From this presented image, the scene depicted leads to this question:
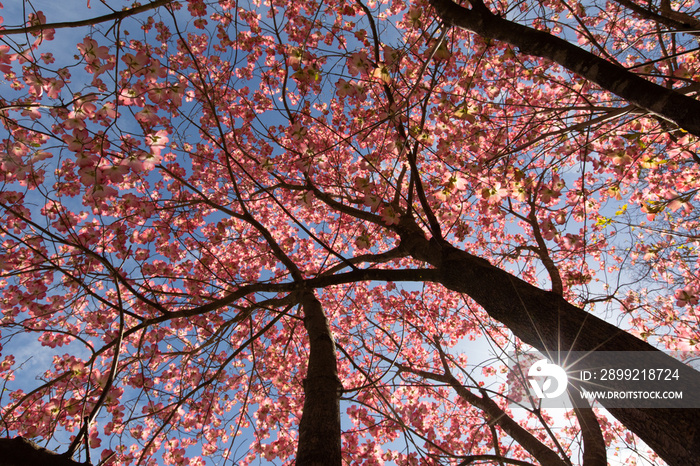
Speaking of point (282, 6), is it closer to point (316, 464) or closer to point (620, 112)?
point (620, 112)

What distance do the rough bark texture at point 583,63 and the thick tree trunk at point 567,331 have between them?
99 cm

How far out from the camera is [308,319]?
270 centimetres

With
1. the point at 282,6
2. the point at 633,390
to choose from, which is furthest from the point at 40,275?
the point at 633,390

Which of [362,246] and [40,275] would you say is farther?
[40,275]

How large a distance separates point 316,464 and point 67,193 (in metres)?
4.39

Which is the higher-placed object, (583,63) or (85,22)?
(583,63)

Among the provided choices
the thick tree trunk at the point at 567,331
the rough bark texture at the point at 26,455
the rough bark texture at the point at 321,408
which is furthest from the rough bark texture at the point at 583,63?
the rough bark texture at the point at 26,455

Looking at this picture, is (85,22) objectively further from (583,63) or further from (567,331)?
(567,331)

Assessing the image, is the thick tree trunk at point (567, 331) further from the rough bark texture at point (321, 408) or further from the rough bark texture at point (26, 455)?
the rough bark texture at point (26, 455)

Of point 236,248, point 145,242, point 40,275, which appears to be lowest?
point 40,275

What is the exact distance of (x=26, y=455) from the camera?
3.58 ft

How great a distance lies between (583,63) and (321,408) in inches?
85.7

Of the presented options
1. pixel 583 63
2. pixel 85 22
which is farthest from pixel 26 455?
pixel 583 63

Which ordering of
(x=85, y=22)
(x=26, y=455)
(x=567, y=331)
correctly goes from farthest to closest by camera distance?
(x=567, y=331) → (x=85, y=22) → (x=26, y=455)
